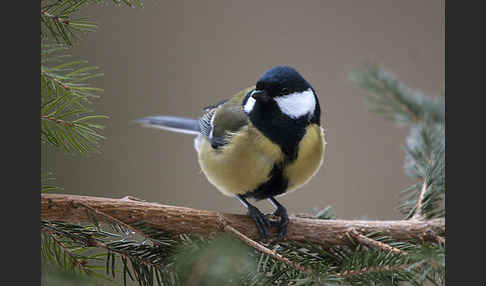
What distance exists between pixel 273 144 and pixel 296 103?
3.2 inches

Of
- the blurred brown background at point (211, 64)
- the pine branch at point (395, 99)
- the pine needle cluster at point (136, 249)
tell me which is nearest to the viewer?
the pine needle cluster at point (136, 249)

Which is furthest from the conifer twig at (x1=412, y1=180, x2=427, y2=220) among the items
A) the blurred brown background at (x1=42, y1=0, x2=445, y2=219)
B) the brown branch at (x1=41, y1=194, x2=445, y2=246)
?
the blurred brown background at (x1=42, y1=0, x2=445, y2=219)

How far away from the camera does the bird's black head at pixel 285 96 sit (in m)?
0.75

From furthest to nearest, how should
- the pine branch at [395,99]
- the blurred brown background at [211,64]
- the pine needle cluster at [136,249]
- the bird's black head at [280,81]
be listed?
the pine branch at [395,99], the bird's black head at [280,81], the blurred brown background at [211,64], the pine needle cluster at [136,249]

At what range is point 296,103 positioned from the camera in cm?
78

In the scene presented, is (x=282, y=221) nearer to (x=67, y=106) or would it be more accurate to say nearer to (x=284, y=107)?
(x=284, y=107)

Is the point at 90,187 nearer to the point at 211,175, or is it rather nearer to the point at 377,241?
the point at 211,175

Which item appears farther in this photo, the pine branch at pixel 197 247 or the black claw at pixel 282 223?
the black claw at pixel 282 223

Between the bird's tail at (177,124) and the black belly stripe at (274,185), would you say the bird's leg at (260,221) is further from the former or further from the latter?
the bird's tail at (177,124)

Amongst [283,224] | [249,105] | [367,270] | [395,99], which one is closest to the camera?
[367,270]

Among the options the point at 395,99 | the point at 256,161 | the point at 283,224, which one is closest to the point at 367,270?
the point at 283,224

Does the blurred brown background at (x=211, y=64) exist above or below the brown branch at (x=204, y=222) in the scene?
above

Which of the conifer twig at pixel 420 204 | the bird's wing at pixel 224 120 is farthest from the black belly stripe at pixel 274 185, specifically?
the conifer twig at pixel 420 204

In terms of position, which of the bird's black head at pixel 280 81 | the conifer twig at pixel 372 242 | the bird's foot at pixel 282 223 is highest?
the bird's black head at pixel 280 81
